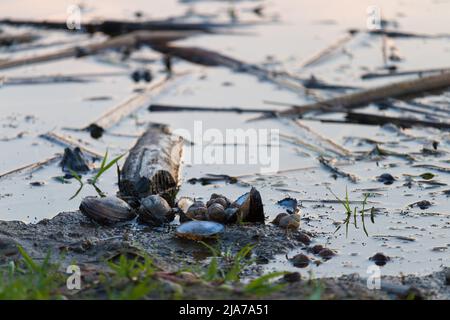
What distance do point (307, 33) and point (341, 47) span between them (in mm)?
841

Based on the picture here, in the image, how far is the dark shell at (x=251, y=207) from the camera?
16.2 feet

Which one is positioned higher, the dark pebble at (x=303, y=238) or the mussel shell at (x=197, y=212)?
the mussel shell at (x=197, y=212)

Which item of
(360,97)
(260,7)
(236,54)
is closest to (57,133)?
(360,97)

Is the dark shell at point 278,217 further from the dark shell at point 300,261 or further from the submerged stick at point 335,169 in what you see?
the submerged stick at point 335,169

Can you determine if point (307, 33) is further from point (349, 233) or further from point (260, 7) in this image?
point (349, 233)

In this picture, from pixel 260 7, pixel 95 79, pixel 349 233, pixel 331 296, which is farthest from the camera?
pixel 260 7

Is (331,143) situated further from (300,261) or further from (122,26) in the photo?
(122,26)

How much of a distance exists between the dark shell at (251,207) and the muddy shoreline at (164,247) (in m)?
0.07

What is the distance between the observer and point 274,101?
7637 millimetres

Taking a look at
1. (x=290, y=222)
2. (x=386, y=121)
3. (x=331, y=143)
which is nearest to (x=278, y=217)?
(x=290, y=222)

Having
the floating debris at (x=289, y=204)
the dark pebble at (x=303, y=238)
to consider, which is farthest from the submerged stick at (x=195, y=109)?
the dark pebble at (x=303, y=238)

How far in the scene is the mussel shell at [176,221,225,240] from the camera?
4699mm

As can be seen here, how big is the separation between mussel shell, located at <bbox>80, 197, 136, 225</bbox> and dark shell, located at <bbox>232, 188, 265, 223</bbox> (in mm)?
560

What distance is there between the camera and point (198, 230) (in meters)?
4.70
